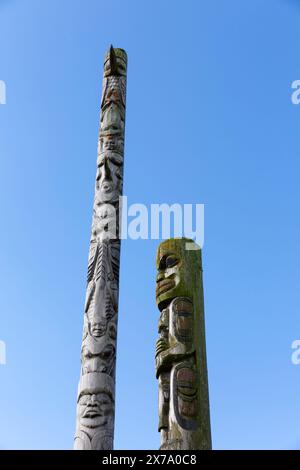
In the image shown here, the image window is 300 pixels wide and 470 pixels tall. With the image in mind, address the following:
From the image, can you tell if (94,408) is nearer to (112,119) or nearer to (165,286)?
(165,286)

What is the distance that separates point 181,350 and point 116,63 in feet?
20.9

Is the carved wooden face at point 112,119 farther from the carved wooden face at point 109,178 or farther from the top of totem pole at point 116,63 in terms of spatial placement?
the top of totem pole at point 116,63

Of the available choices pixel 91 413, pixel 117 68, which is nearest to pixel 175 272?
pixel 91 413

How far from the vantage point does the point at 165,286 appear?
666cm

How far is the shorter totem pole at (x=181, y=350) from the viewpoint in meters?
5.41

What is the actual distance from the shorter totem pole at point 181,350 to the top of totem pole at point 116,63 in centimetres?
458

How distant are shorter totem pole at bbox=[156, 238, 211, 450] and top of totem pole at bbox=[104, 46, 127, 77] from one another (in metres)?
4.58

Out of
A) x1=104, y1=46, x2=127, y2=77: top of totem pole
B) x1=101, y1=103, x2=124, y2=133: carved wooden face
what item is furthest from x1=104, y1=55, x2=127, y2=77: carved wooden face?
x1=101, y1=103, x2=124, y2=133: carved wooden face

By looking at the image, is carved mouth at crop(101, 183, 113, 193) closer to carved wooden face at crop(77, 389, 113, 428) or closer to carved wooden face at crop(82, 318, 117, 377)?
carved wooden face at crop(82, 318, 117, 377)

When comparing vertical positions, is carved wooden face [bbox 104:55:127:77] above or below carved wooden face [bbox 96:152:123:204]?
above

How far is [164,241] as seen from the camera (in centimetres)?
706

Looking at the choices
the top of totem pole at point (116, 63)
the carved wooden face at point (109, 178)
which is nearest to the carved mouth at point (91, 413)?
the carved wooden face at point (109, 178)

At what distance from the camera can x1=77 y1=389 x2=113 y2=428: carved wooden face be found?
248 inches
